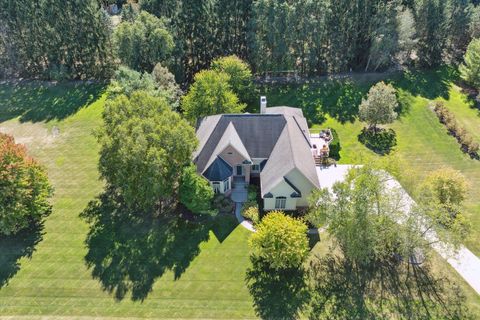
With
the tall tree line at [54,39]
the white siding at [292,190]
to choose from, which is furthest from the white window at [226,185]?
the tall tree line at [54,39]

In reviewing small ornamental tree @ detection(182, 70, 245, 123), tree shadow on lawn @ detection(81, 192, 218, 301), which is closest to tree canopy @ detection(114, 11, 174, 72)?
small ornamental tree @ detection(182, 70, 245, 123)

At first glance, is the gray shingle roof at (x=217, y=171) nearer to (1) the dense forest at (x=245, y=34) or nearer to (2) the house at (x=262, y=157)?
(2) the house at (x=262, y=157)

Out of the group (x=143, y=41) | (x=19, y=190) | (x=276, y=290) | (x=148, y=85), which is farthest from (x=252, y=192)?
(x=143, y=41)

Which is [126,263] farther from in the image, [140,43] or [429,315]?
[140,43]

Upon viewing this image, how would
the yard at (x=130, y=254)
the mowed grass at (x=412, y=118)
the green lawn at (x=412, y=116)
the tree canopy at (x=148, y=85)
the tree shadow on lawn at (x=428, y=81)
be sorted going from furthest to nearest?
the tree shadow on lawn at (x=428, y=81), the tree canopy at (x=148, y=85), the green lawn at (x=412, y=116), the mowed grass at (x=412, y=118), the yard at (x=130, y=254)

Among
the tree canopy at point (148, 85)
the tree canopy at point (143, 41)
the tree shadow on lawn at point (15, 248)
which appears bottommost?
the tree shadow on lawn at point (15, 248)

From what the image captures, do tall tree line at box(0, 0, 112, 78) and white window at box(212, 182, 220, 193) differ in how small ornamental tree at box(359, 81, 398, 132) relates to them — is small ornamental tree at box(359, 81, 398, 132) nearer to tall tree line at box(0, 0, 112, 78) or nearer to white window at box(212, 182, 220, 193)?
white window at box(212, 182, 220, 193)
